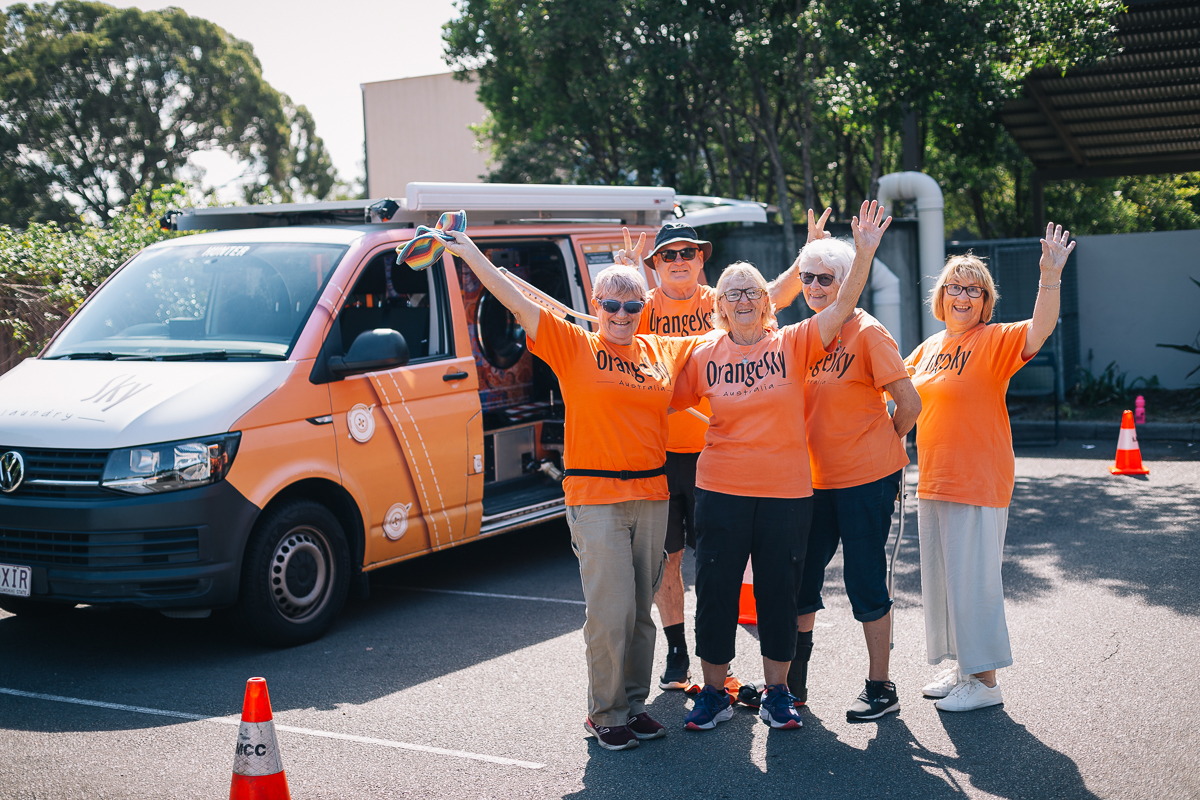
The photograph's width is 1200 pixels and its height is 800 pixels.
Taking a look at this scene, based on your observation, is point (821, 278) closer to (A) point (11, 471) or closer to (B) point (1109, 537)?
(A) point (11, 471)

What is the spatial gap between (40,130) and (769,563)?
3666cm

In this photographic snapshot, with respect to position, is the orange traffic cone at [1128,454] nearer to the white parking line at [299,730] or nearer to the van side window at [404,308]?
the van side window at [404,308]

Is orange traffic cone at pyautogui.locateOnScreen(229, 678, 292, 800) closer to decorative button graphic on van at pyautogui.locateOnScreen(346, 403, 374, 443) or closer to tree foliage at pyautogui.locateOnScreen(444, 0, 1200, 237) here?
decorative button graphic on van at pyautogui.locateOnScreen(346, 403, 374, 443)

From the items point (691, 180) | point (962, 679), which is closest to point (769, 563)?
point (962, 679)

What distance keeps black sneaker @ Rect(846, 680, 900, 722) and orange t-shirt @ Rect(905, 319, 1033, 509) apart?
2.71 ft

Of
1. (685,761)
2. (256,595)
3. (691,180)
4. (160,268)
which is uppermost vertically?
(691,180)

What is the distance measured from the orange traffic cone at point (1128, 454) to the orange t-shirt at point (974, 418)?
5673 mm

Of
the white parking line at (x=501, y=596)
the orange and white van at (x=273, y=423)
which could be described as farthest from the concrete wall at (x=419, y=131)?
the white parking line at (x=501, y=596)

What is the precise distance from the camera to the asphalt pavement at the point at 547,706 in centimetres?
392

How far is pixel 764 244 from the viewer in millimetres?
13500

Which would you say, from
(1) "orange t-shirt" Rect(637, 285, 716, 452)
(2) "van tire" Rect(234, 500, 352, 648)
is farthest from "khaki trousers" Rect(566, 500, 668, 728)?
(2) "van tire" Rect(234, 500, 352, 648)

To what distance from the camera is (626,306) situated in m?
4.18

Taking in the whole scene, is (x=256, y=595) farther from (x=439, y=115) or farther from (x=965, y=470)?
(x=439, y=115)

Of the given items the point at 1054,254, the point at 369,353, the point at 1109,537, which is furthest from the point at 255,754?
the point at 1109,537
